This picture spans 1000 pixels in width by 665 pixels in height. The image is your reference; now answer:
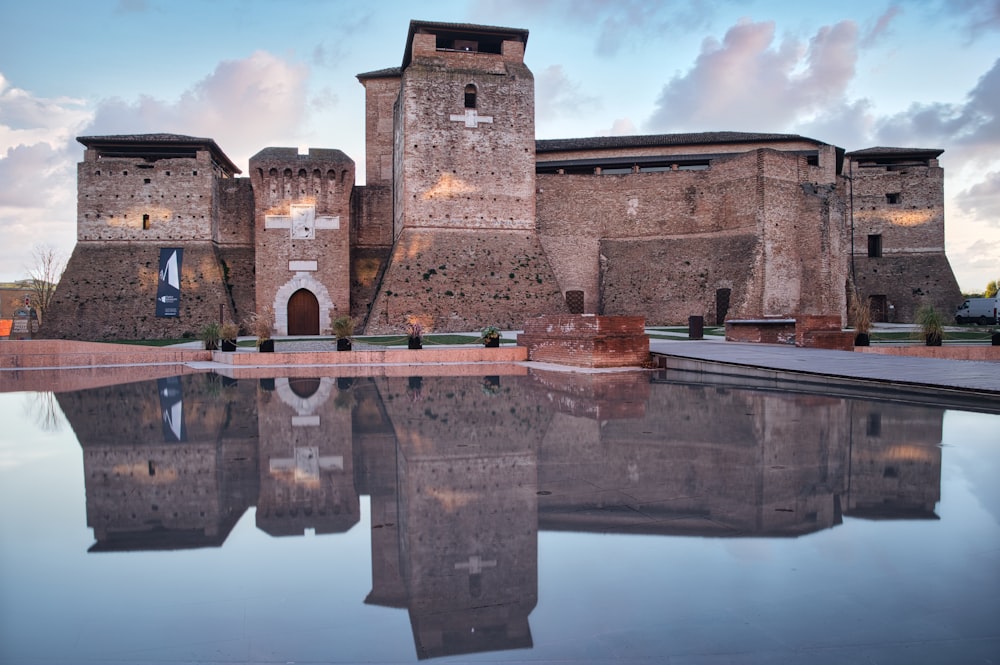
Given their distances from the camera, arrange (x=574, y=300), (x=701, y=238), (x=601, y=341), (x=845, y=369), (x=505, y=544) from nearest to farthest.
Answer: (x=505, y=544), (x=845, y=369), (x=601, y=341), (x=701, y=238), (x=574, y=300)

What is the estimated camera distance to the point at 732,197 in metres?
25.3

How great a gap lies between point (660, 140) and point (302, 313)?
16412 millimetres

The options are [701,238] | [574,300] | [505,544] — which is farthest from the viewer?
[574,300]

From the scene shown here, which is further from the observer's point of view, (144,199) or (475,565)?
(144,199)

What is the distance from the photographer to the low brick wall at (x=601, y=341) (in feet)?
35.9

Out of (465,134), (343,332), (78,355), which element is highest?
(465,134)

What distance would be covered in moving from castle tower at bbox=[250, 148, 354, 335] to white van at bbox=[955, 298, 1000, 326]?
23811 millimetres

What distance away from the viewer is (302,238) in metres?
24.4

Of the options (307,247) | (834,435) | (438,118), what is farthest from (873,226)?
(834,435)

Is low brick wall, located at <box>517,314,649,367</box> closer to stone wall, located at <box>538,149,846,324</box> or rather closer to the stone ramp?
the stone ramp

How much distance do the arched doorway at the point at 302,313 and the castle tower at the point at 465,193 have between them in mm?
3600

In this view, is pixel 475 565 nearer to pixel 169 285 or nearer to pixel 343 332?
pixel 343 332

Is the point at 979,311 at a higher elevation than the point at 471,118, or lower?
lower

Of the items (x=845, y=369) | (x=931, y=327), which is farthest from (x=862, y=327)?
(x=845, y=369)
